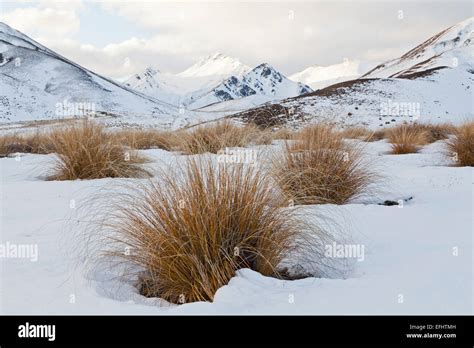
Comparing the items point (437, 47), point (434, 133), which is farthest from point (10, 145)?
point (437, 47)

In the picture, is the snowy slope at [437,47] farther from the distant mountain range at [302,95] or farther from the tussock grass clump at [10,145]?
the tussock grass clump at [10,145]

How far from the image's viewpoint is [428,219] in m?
3.27

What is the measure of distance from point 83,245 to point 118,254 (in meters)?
0.42

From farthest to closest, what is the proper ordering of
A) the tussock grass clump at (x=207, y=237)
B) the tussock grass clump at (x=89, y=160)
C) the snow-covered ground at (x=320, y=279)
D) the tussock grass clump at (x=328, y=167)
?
the tussock grass clump at (x=89, y=160), the tussock grass clump at (x=328, y=167), the tussock grass clump at (x=207, y=237), the snow-covered ground at (x=320, y=279)

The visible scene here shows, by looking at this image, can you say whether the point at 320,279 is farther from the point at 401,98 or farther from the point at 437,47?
the point at 437,47

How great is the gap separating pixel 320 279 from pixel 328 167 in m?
1.89

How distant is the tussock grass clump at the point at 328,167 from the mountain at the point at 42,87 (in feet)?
178

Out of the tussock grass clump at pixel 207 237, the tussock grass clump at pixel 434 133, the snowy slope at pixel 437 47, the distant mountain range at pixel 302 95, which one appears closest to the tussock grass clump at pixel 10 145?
the distant mountain range at pixel 302 95

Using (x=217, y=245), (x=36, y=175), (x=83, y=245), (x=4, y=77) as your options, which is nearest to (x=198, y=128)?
(x=36, y=175)

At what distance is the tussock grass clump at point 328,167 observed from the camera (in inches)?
154

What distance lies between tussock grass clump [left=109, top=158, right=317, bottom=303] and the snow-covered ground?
4.6 inches
